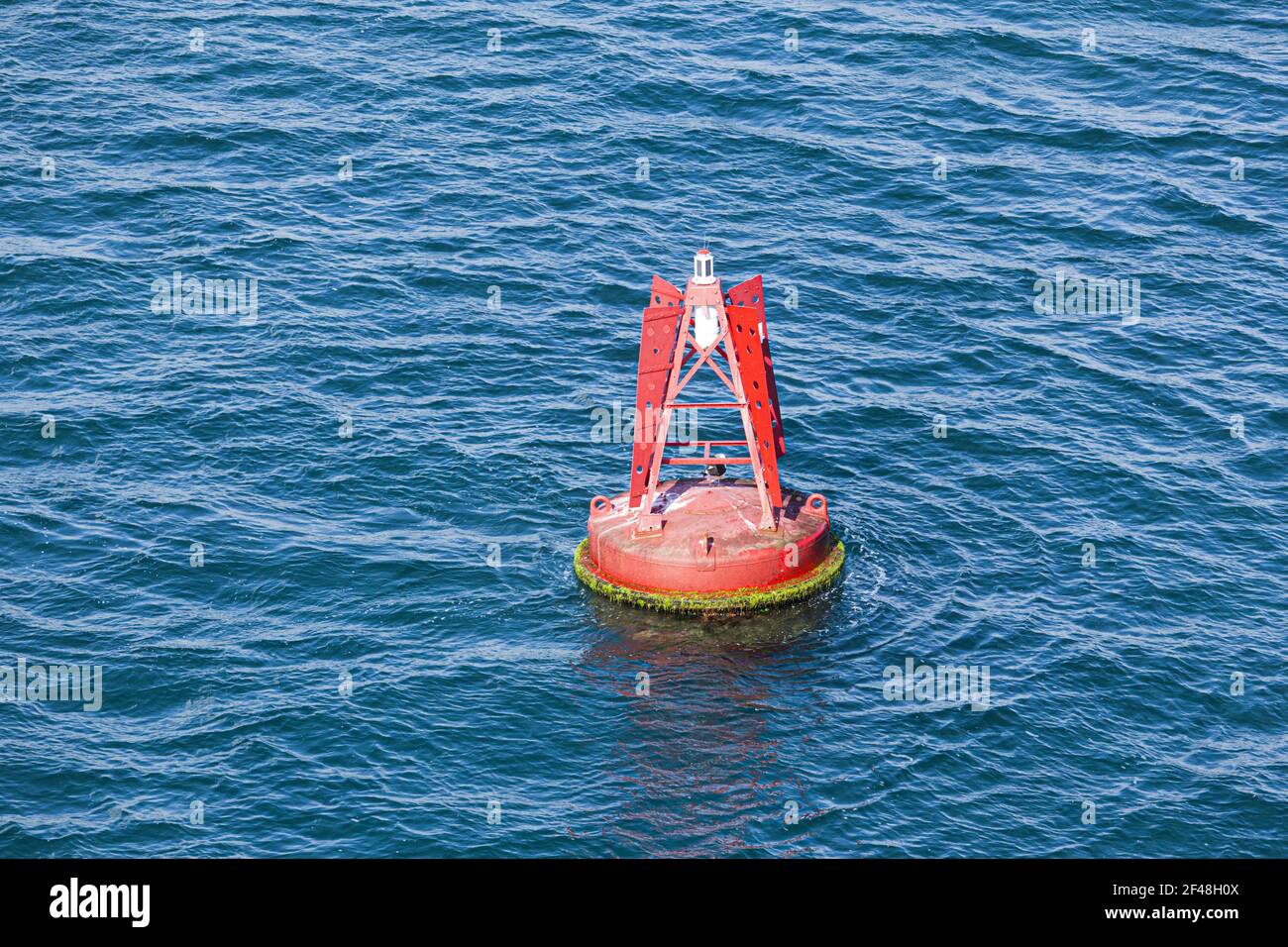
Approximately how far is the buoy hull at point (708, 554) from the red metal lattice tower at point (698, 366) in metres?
0.71

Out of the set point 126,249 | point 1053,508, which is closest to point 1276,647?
point 1053,508

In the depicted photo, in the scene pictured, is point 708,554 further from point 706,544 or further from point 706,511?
point 706,511

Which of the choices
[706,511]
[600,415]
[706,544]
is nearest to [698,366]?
[706,511]

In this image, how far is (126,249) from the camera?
102500 mm

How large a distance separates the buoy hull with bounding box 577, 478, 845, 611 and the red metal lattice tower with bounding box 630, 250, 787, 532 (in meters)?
0.71

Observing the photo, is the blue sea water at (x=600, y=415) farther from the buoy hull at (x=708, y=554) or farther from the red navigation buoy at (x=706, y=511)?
the red navigation buoy at (x=706, y=511)

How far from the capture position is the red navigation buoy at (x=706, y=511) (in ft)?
250

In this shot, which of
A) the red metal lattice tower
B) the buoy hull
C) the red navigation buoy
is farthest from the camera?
the red metal lattice tower

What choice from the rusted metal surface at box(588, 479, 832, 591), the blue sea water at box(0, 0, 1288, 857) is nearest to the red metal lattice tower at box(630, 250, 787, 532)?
the rusted metal surface at box(588, 479, 832, 591)

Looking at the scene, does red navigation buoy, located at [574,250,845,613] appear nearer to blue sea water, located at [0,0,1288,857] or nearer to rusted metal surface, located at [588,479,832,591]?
rusted metal surface, located at [588,479,832,591]

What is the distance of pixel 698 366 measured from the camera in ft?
253

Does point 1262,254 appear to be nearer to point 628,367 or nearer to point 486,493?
point 628,367

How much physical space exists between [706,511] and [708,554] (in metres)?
2.61

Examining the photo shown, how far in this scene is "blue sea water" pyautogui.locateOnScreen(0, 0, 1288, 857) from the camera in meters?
68.3
